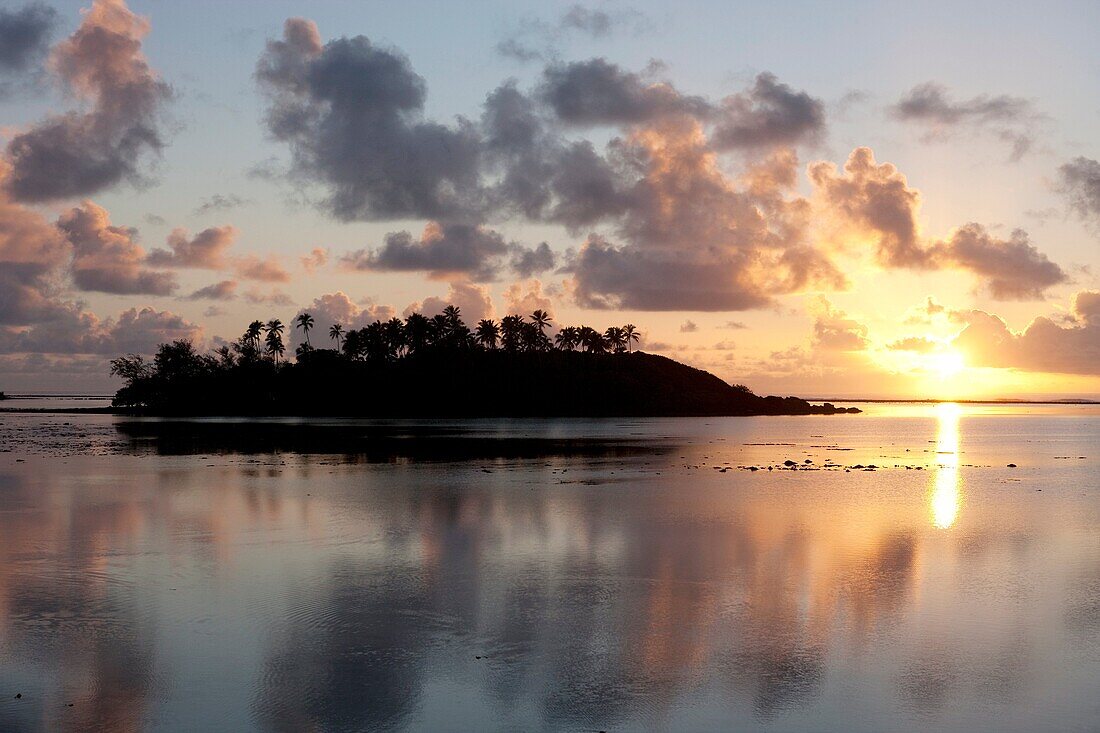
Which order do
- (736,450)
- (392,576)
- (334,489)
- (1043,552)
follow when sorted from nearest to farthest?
(392,576) < (1043,552) < (334,489) < (736,450)

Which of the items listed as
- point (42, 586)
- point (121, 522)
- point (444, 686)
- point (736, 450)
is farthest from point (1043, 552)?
point (736, 450)

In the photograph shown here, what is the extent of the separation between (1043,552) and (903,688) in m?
18.4

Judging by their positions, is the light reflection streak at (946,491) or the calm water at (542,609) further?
the light reflection streak at (946,491)

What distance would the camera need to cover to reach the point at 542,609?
843 inches

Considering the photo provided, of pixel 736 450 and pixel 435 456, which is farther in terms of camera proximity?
pixel 736 450

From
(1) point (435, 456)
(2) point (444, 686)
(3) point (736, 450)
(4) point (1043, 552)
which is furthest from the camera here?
(3) point (736, 450)

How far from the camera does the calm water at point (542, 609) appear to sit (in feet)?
49.1

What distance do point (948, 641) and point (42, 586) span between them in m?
22.2

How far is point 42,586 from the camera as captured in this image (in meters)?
23.6

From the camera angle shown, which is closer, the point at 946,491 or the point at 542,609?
the point at 542,609

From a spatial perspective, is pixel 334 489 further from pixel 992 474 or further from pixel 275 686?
pixel 992 474

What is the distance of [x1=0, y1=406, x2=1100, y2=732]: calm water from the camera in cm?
1498

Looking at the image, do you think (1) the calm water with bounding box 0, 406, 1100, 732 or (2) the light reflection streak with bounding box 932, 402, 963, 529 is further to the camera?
(2) the light reflection streak with bounding box 932, 402, 963, 529

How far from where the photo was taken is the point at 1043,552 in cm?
3097
